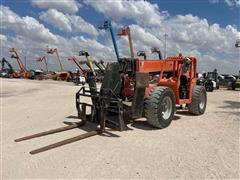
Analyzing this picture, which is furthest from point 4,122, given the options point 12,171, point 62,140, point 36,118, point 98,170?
point 98,170

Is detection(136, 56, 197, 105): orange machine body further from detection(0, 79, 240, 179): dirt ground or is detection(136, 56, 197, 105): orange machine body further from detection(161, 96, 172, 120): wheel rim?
detection(0, 79, 240, 179): dirt ground

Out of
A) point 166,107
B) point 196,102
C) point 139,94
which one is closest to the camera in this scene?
point 139,94

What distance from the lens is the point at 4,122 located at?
9492 millimetres

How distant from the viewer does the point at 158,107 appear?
25.7 ft

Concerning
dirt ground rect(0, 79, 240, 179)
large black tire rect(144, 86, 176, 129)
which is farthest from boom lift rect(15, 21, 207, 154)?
dirt ground rect(0, 79, 240, 179)

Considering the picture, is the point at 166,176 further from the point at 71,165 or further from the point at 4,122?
the point at 4,122

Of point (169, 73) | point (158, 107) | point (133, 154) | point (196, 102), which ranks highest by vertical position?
point (169, 73)

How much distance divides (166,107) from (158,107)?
2.59ft

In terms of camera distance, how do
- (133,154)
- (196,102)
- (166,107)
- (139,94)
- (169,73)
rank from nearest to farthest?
1. (133,154)
2. (139,94)
3. (166,107)
4. (169,73)
5. (196,102)

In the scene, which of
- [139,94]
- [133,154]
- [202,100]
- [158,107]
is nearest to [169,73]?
[202,100]

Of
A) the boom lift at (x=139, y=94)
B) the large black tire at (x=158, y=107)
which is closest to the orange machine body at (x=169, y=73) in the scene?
the boom lift at (x=139, y=94)

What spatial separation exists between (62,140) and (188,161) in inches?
120

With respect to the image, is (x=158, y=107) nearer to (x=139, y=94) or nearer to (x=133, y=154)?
(x=139, y=94)

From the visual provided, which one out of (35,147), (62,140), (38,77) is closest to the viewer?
(35,147)
